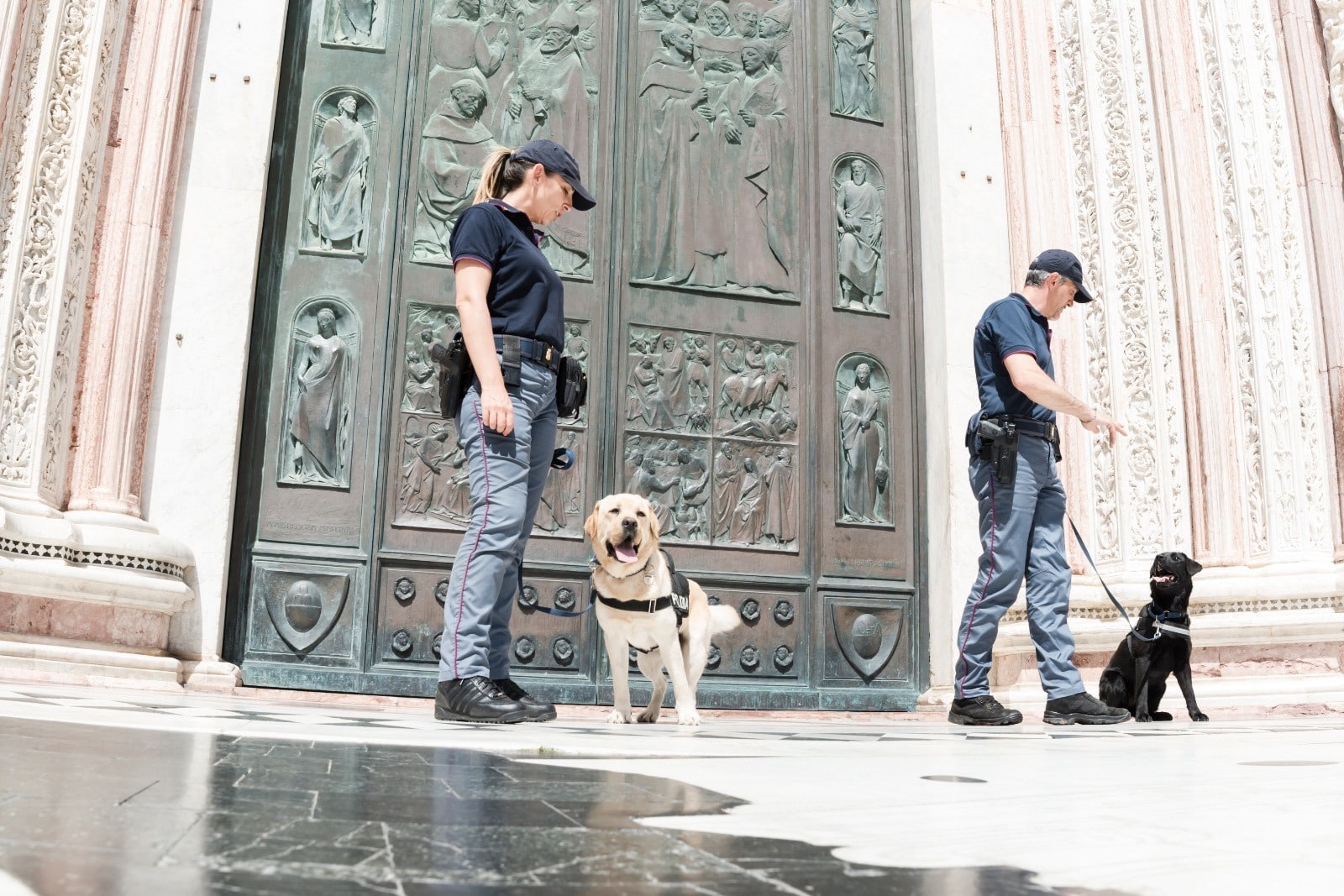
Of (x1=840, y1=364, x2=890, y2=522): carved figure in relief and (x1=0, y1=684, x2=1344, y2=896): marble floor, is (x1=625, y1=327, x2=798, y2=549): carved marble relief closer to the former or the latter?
(x1=840, y1=364, x2=890, y2=522): carved figure in relief

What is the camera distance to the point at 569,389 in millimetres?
3820

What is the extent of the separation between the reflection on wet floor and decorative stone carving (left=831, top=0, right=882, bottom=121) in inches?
251

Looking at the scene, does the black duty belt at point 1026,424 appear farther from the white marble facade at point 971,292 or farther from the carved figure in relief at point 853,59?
the carved figure in relief at point 853,59

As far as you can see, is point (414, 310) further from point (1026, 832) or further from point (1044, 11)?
point (1026, 832)

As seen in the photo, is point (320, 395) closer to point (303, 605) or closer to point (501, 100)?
point (303, 605)

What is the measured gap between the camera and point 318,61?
22.0 feet

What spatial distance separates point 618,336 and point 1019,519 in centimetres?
293

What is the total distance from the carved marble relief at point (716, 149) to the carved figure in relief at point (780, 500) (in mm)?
1019

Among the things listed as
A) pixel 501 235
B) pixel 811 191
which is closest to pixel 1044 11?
pixel 811 191

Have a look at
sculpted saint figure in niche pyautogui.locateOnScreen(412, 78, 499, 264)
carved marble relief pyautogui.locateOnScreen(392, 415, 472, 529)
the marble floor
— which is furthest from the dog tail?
sculpted saint figure in niche pyautogui.locateOnScreen(412, 78, 499, 264)

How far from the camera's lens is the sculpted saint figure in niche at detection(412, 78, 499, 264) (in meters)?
6.57

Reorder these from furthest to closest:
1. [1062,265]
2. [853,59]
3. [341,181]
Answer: [853,59]
[341,181]
[1062,265]

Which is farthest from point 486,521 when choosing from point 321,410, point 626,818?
point 321,410

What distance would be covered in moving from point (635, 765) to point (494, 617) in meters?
1.84
